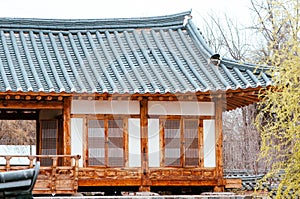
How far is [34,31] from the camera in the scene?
1686cm

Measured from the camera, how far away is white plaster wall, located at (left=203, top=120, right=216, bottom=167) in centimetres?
1466

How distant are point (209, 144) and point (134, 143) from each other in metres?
1.70

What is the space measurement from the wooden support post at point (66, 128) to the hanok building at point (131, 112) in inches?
0.9

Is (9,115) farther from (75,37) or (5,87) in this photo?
(5,87)

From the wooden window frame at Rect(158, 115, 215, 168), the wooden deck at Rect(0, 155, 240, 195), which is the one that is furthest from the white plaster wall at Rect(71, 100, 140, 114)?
the wooden deck at Rect(0, 155, 240, 195)

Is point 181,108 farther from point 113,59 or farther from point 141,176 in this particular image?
point 113,59

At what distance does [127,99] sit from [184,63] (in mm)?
1895

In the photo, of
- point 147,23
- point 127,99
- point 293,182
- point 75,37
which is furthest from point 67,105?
point 293,182

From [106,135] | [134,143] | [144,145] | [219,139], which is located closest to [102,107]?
[106,135]

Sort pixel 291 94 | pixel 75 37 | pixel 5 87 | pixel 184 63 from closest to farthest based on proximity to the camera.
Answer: pixel 291 94 → pixel 5 87 → pixel 184 63 → pixel 75 37

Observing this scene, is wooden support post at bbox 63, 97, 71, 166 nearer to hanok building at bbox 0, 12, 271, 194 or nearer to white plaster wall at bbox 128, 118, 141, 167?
hanok building at bbox 0, 12, 271, 194

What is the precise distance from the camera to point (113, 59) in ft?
52.0

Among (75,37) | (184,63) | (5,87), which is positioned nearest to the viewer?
(5,87)

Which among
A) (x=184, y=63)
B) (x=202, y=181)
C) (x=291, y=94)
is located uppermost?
(x=184, y=63)
